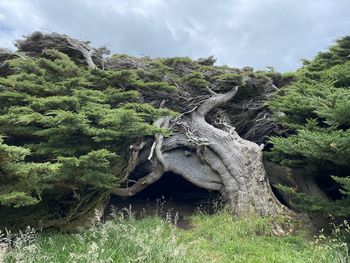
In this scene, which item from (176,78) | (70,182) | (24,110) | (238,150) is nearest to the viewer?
(70,182)

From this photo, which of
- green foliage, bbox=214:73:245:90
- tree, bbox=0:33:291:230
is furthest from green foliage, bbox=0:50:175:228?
green foliage, bbox=214:73:245:90

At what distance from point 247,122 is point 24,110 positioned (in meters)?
6.96

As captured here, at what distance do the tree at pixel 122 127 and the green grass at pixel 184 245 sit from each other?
2.20 ft

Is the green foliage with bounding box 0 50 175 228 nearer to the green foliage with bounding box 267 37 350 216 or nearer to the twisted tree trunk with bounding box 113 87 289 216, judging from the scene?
the twisted tree trunk with bounding box 113 87 289 216

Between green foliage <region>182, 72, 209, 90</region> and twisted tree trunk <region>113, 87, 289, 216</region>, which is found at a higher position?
green foliage <region>182, 72, 209, 90</region>

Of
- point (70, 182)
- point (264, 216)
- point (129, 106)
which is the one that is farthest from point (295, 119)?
point (70, 182)

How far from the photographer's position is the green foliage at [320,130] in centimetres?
630

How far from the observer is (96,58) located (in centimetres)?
1053

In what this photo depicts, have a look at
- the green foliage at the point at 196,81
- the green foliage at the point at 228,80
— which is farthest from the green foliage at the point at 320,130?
the green foliage at the point at 196,81

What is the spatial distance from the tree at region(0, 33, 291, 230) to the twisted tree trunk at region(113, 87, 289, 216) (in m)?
0.03

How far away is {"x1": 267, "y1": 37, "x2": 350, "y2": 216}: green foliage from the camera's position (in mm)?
6297

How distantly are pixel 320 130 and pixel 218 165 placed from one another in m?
2.60

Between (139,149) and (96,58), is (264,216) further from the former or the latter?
(96,58)

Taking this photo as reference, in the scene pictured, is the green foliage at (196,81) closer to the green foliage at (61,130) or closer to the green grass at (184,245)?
the green foliage at (61,130)
